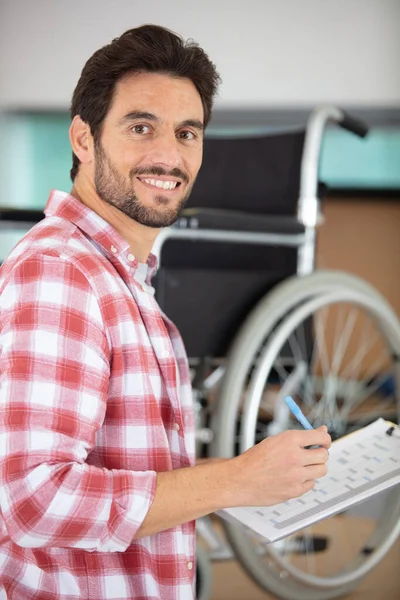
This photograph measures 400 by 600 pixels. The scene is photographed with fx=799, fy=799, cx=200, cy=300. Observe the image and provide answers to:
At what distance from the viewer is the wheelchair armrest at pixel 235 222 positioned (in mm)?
1632

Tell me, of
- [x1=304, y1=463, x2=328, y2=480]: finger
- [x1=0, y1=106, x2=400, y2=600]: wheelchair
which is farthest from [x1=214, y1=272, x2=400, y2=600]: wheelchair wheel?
[x1=304, y1=463, x2=328, y2=480]: finger

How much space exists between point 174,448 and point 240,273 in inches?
32.5

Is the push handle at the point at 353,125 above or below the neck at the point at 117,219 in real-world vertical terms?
above

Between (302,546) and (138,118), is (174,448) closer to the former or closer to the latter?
(138,118)

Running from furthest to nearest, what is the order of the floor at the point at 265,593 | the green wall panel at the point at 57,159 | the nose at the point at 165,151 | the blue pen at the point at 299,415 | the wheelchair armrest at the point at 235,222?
the green wall panel at the point at 57,159 < the floor at the point at 265,593 < the wheelchair armrest at the point at 235,222 < the nose at the point at 165,151 < the blue pen at the point at 299,415

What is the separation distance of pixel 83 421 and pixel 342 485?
406 mm

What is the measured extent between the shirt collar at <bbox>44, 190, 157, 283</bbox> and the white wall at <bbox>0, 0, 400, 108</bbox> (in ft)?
2.20

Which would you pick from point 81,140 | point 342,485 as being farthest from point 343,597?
point 81,140

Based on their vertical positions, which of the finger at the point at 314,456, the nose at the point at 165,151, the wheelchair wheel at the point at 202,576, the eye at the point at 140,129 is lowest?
the wheelchair wheel at the point at 202,576

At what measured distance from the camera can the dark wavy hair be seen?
42.4 inches

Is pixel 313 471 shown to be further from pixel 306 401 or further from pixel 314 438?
pixel 306 401

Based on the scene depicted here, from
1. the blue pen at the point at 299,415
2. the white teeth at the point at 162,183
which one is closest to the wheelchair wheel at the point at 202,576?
the blue pen at the point at 299,415

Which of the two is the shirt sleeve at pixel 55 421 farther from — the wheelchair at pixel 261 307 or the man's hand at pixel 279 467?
the wheelchair at pixel 261 307

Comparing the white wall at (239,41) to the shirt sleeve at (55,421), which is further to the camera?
the white wall at (239,41)
